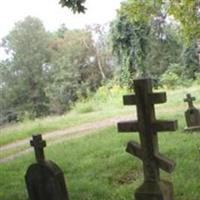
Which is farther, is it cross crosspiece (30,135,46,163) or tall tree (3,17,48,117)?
tall tree (3,17,48,117)

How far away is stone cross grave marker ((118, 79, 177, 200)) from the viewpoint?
16.8 ft

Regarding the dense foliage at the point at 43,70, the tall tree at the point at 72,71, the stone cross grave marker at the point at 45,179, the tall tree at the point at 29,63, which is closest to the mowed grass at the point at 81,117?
the stone cross grave marker at the point at 45,179

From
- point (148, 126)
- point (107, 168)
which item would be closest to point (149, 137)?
point (148, 126)

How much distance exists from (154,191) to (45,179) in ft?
5.50

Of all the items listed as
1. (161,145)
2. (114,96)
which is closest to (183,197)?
(161,145)

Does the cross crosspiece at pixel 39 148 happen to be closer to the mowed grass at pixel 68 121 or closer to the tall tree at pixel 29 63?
the mowed grass at pixel 68 121

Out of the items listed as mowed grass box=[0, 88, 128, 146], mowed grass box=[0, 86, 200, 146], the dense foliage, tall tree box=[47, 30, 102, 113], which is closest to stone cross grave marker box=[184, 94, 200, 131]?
mowed grass box=[0, 86, 200, 146]

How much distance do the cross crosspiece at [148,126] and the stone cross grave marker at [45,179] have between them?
1.35m

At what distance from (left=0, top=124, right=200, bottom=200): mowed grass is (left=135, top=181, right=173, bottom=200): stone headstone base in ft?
4.54

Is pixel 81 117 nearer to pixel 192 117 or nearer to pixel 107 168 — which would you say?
pixel 192 117

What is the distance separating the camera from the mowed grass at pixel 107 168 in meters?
7.33

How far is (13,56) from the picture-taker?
39.5 metres

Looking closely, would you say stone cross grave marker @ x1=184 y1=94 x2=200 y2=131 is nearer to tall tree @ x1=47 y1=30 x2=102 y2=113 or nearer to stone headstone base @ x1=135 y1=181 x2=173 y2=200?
stone headstone base @ x1=135 y1=181 x2=173 y2=200

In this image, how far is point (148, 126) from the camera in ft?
17.0
